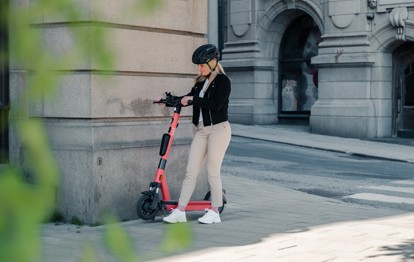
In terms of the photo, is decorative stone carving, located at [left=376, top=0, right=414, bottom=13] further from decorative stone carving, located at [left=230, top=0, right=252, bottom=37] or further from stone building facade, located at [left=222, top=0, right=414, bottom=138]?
decorative stone carving, located at [left=230, top=0, right=252, bottom=37]

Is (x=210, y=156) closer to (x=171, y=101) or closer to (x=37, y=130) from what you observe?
(x=171, y=101)

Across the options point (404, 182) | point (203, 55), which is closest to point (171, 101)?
point (203, 55)

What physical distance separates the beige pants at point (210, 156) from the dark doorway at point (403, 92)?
16042 mm

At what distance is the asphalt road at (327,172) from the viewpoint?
35.9ft

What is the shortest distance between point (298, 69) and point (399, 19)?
207 inches

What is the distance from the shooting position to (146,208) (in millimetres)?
7777

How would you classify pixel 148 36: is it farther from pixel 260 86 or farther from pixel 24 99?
pixel 260 86

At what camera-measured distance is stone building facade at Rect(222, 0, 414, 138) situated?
22656mm

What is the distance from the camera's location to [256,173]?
13461 millimetres

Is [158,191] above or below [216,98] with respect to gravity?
below

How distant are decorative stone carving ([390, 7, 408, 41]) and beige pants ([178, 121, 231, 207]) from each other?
15210 mm

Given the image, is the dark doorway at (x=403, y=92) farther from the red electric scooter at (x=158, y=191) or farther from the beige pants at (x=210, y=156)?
the red electric scooter at (x=158, y=191)

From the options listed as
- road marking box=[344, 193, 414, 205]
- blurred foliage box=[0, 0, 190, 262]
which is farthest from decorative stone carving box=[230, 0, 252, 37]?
blurred foliage box=[0, 0, 190, 262]

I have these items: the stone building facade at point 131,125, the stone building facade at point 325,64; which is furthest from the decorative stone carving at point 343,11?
the stone building facade at point 131,125
